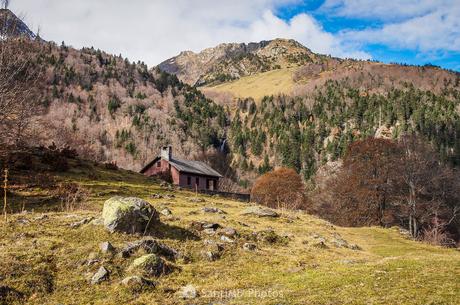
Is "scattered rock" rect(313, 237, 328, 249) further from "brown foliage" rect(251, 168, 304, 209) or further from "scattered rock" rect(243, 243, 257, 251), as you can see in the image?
"brown foliage" rect(251, 168, 304, 209)

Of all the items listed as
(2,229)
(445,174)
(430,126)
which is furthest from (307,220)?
(430,126)

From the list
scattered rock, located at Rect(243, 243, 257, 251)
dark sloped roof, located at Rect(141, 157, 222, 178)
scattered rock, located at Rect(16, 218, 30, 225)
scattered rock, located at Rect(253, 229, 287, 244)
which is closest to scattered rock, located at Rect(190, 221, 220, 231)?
scattered rock, located at Rect(253, 229, 287, 244)

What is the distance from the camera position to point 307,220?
43281mm

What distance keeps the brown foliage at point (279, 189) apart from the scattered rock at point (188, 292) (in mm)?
66284

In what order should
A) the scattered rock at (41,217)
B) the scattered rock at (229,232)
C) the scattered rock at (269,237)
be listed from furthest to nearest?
1. the scattered rock at (269,237)
2. the scattered rock at (229,232)
3. the scattered rock at (41,217)

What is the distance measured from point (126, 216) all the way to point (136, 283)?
6721mm

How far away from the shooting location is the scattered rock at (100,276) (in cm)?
1666

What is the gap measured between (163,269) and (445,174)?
6300 cm

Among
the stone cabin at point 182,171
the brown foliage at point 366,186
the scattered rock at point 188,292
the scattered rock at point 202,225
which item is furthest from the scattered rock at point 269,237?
the stone cabin at point 182,171

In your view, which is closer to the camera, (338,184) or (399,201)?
(399,201)

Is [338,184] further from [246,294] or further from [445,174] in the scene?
[246,294]

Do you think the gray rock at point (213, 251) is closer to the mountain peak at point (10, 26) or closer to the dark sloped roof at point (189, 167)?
the mountain peak at point (10, 26)

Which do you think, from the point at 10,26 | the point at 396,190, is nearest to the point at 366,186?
the point at 396,190

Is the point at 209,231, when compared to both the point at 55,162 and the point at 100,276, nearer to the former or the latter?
the point at 100,276
